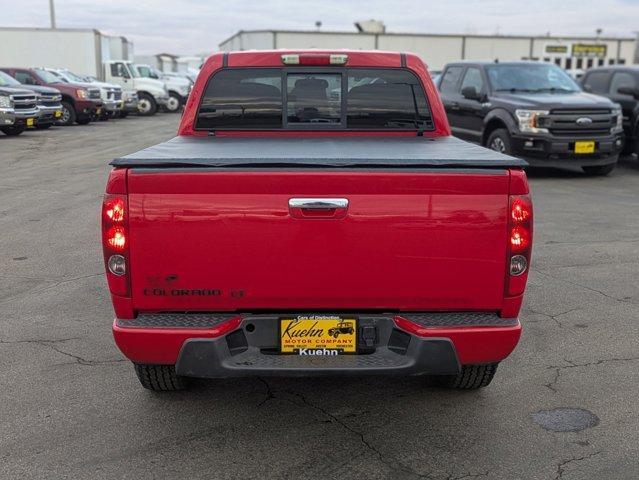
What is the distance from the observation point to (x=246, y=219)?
125 inches

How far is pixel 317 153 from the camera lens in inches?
142

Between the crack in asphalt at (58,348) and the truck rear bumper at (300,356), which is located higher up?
the truck rear bumper at (300,356)

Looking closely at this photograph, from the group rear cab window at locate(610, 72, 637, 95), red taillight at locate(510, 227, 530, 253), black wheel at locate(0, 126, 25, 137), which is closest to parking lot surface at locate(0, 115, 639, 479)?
red taillight at locate(510, 227, 530, 253)

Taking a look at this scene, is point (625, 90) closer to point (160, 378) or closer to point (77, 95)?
point (160, 378)

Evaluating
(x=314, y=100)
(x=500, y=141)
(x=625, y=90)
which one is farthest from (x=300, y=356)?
(x=625, y=90)

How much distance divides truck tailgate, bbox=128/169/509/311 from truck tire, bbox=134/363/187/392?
0.70m

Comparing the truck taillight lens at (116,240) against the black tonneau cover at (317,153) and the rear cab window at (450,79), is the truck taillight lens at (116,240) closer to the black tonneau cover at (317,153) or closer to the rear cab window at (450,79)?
the black tonneau cover at (317,153)

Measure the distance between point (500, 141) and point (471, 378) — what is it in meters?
9.36

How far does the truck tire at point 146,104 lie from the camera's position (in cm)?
3300

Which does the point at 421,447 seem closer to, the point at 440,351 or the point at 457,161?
the point at 440,351

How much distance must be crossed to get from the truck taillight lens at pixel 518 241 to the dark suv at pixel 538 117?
30.8ft

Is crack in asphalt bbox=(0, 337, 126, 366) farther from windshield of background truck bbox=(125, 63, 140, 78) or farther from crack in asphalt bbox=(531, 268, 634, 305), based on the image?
windshield of background truck bbox=(125, 63, 140, 78)


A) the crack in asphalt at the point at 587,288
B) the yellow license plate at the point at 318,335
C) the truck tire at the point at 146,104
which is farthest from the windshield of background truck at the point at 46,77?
the yellow license plate at the point at 318,335

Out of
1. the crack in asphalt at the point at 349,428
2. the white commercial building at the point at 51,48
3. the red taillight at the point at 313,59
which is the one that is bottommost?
the crack in asphalt at the point at 349,428
